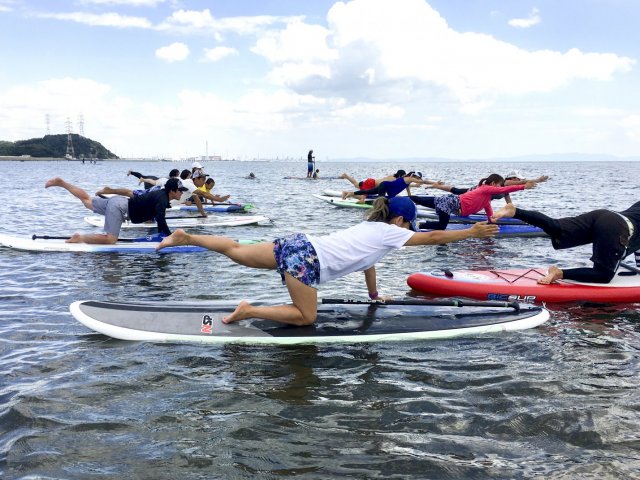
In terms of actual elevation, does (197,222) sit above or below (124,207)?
below

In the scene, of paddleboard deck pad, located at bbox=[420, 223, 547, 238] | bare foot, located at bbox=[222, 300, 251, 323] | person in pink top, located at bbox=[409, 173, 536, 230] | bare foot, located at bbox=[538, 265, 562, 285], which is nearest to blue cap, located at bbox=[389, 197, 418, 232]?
bare foot, located at bbox=[222, 300, 251, 323]

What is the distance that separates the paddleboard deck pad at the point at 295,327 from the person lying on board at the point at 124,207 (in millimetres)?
6190

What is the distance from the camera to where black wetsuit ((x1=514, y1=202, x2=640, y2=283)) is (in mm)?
8961

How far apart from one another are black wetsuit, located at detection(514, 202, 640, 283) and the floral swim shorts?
14.0ft

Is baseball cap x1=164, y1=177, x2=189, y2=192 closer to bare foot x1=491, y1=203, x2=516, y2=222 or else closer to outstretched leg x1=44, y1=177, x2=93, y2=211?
outstretched leg x1=44, y1=177, x2=93, y2=211

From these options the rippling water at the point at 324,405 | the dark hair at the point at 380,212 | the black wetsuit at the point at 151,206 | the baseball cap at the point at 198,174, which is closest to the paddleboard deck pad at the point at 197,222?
the baseball cap at the point at 198,174

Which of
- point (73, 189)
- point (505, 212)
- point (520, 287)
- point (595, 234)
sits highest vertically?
point (73, 189)

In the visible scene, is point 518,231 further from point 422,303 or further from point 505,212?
point 422,303

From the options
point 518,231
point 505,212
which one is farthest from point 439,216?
point 505,212

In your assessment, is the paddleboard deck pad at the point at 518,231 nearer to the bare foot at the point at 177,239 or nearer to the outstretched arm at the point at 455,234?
the outstretched arm at the point at 455,234

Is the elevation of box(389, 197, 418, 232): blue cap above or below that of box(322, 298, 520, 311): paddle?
above

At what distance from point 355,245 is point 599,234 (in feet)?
16.2

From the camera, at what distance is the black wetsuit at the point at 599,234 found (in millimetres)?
8961

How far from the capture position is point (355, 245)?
21.6 ft
